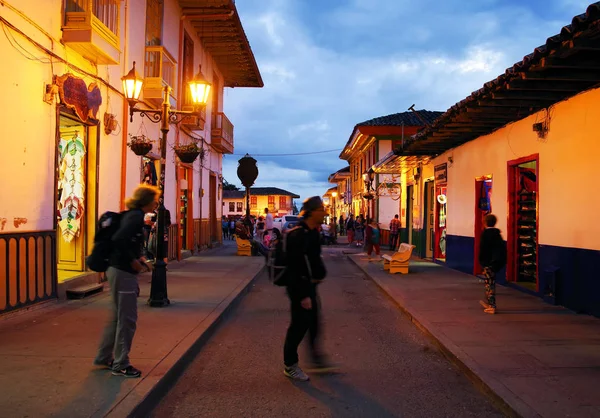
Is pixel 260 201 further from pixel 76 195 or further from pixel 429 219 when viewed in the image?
pixel 76 195

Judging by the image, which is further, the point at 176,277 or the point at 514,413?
the point at 176,277

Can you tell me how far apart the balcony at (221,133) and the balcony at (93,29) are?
39.0 ft

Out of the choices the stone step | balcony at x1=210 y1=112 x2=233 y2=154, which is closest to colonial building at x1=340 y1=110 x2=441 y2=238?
balcony at x1=210 y1=112 x2=233 y2=154

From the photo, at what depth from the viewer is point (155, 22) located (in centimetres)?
1475

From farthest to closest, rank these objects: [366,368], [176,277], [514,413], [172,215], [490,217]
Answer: [172,215]
[176,277]
[490,217]
[366,368]
[514,413]

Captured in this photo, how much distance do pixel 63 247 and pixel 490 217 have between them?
7.92m

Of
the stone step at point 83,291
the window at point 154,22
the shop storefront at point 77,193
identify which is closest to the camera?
the stone step at point 83,291

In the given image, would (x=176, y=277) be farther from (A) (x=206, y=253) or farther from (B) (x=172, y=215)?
(A) (x=206, y=253)

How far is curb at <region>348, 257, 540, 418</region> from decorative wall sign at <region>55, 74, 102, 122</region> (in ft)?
21.8

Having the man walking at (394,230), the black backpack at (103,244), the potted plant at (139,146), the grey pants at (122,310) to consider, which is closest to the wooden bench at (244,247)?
the man walking at (394,230)

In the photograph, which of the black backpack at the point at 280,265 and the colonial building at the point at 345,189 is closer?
the black backpack at the point at 280,265

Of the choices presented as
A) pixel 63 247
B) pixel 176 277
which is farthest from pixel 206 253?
pixel 63 247

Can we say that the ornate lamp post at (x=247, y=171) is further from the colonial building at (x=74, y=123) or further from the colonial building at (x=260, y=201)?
the colonial building at (x=260, y=201)

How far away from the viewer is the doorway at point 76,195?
34.6ft
